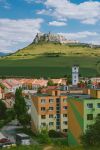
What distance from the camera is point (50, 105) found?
50.1m

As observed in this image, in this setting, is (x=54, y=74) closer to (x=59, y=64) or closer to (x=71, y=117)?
(x=59, y=64)

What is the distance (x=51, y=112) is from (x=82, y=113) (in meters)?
10.8

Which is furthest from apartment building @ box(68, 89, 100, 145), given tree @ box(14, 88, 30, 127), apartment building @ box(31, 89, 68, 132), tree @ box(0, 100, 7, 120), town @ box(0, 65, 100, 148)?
tree @ box(0, 100, 7, 120)

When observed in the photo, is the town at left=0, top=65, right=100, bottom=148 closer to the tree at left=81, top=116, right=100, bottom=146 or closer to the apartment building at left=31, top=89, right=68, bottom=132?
the apartment building at left=31, top=89, right=68, bottom=132

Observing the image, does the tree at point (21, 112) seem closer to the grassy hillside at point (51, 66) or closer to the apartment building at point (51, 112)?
the apartment building at point (51, 112)

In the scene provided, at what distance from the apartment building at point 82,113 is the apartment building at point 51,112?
8007 mm

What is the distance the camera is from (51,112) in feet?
165

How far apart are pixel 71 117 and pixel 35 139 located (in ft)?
20.0

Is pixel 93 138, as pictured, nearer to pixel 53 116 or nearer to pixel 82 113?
pixel 82 113

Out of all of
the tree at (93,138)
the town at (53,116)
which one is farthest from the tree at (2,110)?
the tree at (93,138)

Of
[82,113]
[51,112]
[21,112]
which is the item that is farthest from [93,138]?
[21,112]

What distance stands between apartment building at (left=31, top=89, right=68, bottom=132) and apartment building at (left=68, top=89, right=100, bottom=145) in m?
8.01

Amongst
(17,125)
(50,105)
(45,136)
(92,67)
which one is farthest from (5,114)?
(92,67)

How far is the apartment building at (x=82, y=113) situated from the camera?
130ft
